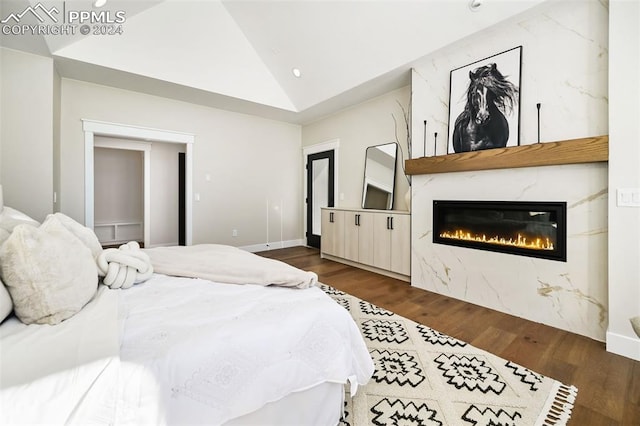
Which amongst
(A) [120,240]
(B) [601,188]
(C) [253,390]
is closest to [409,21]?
(B) [601,188]

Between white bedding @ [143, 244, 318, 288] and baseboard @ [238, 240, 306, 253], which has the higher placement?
white bedding @ [143, 244, 318, 288]

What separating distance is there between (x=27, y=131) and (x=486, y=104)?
4831mm

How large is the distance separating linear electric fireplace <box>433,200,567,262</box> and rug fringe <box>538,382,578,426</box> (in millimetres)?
1153

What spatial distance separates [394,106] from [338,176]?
1569 mm

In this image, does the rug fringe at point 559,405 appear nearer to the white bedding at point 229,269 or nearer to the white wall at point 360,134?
Answer: the white bedding at point 229,269

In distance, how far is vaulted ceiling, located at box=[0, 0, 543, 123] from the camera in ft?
9.16

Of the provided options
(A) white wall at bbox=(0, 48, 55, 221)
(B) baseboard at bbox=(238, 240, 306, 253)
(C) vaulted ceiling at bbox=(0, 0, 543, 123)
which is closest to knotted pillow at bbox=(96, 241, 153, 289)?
(C) vaulted ceiling at bbox=(0, 0, 543, 123)

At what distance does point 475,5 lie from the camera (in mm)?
2537

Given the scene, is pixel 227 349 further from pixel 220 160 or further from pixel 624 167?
pixel 220 160

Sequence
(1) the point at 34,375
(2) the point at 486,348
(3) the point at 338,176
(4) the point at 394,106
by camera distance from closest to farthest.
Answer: (1) the point at 34,375
(2) the point at 486,348
(4) the point at 394,106
(3) the point at 338,176

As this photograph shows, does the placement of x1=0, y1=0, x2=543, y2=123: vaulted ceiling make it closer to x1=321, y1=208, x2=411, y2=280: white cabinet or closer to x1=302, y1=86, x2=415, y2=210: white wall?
x1=302, y1=86, x2=415, y2=210: white wall

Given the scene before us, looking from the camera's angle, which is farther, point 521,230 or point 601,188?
point 521,230

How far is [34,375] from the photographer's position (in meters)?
0.76

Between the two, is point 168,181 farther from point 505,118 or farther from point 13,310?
point 505,118
